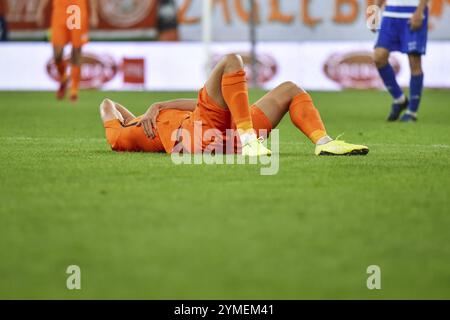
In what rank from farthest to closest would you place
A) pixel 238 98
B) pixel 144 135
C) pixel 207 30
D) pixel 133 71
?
1. pixel 133 71
2. pixel 207 30
3. pixel 144 135
4. pixel 238 98

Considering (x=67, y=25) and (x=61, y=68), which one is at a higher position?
(x=67, y=25)

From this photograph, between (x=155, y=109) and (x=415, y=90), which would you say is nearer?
(x=155, y=109)

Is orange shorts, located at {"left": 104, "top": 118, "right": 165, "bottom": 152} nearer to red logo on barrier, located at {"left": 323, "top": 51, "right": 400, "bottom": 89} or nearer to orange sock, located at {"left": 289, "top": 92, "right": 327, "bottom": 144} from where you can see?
orange sock, located at {"left": 289, "top": 92, "right": 327, "bottom": 144}

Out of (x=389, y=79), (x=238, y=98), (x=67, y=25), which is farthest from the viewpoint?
(x=67, y=25)

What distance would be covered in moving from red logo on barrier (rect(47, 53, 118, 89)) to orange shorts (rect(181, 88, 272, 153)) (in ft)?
45.6

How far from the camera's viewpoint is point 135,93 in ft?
60.4

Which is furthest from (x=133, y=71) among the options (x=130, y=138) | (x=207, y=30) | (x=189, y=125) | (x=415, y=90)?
(x=189, y=125)

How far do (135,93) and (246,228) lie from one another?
14.2 m

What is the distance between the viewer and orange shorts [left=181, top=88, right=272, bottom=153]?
6.55 m

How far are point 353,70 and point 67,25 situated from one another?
6.84 metres

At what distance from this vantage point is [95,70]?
20578 mm

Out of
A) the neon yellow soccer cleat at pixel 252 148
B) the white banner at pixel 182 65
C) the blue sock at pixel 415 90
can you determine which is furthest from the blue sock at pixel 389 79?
the white banner at pixel 182 65

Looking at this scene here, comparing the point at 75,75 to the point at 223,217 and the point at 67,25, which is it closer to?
the point at 67,25
